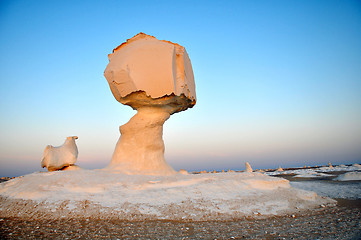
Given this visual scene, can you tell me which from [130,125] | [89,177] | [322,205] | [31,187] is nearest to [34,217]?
[31,187]

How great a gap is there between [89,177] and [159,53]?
5145mm

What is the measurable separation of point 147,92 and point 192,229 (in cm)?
573

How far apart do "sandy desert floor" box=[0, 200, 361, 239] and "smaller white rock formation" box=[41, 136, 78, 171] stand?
4.48 metres

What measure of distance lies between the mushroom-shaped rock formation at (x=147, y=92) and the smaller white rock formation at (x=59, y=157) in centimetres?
169

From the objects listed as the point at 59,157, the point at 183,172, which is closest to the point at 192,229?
the point at 183,172

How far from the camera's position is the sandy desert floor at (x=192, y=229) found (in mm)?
4199

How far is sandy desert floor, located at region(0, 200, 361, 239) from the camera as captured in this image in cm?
420

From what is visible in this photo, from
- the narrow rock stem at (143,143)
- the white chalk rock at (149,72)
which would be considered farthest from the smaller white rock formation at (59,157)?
the white chalk rock at (149,72)

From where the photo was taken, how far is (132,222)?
508 centimetres

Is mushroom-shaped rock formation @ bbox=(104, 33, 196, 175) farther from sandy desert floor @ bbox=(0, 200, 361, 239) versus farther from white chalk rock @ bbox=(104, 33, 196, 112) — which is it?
sandy desert floor @ bbox=(0, 200, 361, 239)

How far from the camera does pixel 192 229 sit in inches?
184

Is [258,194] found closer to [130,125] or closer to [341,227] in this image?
[341,227]

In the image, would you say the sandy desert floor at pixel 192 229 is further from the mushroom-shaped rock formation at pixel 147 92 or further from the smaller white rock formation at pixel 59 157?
the smaller white rock formation at pixel 59 157

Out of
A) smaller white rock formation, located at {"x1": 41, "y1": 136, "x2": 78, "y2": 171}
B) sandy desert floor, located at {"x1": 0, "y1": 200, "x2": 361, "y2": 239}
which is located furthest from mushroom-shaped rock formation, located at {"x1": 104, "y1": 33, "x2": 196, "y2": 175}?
sandy desert floor, located at {"x1": 0, "y1": 200, "x2": 361, "y2": 239}
